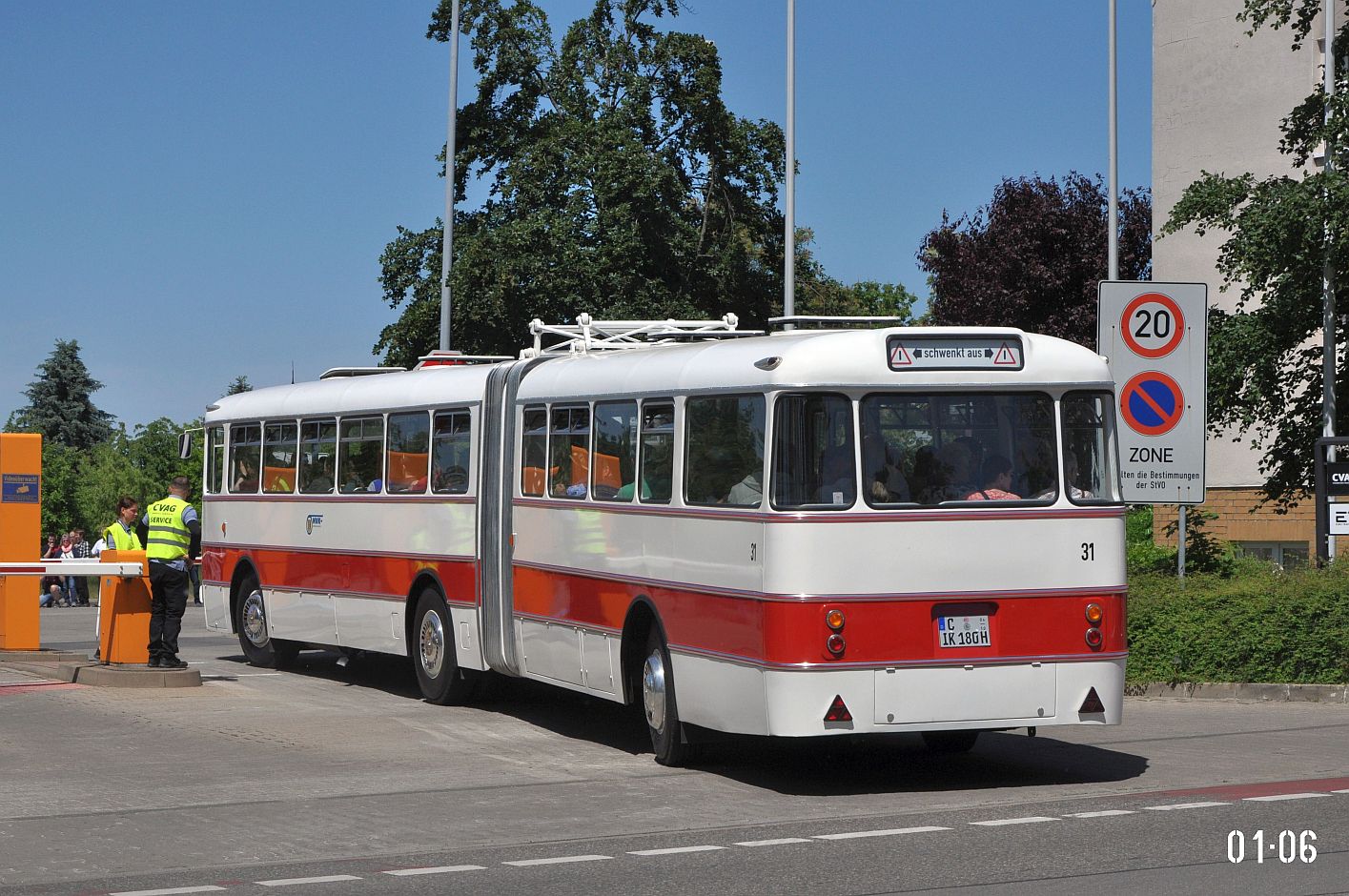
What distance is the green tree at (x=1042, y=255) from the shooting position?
56.0 m

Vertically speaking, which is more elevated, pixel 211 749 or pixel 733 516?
pixel 733 516

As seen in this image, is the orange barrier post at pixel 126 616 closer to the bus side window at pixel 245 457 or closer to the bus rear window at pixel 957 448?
the bus side window at pixel 245 457

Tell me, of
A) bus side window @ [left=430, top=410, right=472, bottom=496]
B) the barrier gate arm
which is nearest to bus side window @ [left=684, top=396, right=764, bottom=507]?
bus side window @ [left=430, top=410, right=472, bottom=496]

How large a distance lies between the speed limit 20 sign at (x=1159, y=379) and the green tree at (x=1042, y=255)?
3634 cm

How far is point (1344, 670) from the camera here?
17.7 meters

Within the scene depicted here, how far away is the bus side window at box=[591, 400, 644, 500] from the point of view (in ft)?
46.8

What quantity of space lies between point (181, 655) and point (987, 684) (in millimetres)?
14415

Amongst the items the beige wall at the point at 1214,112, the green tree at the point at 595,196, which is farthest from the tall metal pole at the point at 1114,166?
the green tree at the point at 595,196

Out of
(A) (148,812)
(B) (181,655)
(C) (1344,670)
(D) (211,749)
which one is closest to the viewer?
(A) (148,812)

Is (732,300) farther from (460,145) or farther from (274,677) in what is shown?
(274,677)

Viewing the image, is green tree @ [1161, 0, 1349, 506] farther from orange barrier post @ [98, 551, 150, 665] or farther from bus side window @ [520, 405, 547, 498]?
orange barrier post @ [98, 551, 150, 665]

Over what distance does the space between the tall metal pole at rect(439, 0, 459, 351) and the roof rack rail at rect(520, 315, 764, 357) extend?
67.8ft

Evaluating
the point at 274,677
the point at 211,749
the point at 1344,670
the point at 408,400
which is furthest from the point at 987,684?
the point at 274,677

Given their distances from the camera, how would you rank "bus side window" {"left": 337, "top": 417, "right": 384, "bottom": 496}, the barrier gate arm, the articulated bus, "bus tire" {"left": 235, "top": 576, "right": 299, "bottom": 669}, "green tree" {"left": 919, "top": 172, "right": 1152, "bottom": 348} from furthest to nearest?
"green tree" {"left": 919, "top": 172, "right": 1152, "bottom": 348} < "bus tire" {"left": 235, "top": 576, "right": 299, "bottom": 669} < "bus side window" {"left": 337, "top": 417, "right": 384, "bottom": 496} < the barrier gate arm < the articulated bus
